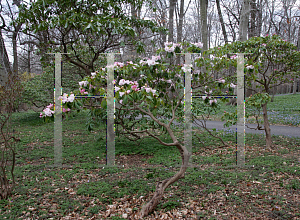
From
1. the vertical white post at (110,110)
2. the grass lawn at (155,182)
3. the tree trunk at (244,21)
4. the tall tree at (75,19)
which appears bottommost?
the grass lawn at (155,182)

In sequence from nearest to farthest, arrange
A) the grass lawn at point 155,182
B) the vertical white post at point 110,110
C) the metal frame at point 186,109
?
the grass lawn at point 155,182 → the vertical white post at point 110,110 → the metal frame at point 186,109

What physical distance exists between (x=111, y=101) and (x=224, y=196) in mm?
1713

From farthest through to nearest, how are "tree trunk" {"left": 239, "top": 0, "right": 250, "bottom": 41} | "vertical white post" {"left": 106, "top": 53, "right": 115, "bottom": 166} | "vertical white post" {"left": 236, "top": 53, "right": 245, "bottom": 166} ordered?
"tree trunk" {"left": 239, "top": 0, "right": 250, "bottom": 41}, "vertical white post" {"left": 236, "top": 53, "right": 245, "bottom": 166}, "vertical white post" {"left": 106, "top": 53, "right": 115, "bottom": 166}

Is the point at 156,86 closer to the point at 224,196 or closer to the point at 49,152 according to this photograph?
the point at 224,196

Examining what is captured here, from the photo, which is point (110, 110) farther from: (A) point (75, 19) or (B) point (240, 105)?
(B) point (240, 105)

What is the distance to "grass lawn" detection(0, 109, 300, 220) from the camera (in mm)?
2232

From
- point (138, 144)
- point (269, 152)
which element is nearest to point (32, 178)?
point (138, 144)

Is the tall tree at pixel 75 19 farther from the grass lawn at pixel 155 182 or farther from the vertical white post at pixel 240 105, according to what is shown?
the grass lawn at pixel 155 182

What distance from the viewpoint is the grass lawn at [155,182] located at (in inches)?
87.9

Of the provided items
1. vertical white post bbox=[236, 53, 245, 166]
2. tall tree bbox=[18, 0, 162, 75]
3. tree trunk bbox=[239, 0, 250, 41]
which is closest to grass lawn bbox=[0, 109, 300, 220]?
vertical white post bbox=[236, 53, 245, 166]

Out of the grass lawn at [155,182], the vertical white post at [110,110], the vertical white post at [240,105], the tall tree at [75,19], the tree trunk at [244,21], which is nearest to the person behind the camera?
the grass lawn at [155,182]

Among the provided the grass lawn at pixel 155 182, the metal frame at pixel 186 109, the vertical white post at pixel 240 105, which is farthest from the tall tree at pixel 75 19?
the grass lawn at pixel 155 182

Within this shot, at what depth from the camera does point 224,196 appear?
2.49m

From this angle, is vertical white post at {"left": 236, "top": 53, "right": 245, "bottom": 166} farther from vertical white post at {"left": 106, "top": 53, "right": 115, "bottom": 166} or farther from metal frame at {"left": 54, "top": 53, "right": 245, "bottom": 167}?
vertical white post at {"left": 106, "top": 53, "right": 115, "bottom": 166}
